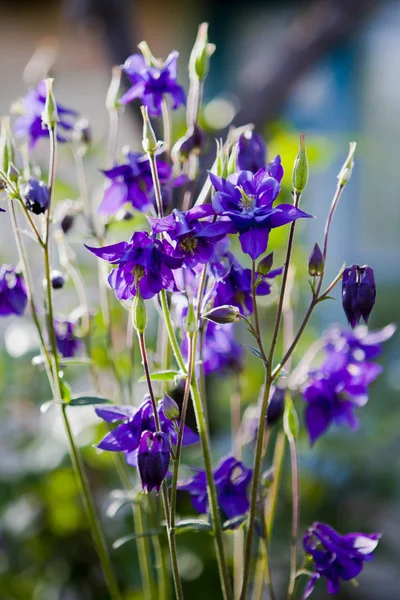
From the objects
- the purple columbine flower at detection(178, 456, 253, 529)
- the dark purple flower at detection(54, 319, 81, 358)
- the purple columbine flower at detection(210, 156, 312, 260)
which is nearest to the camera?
the purple columbine flower at detection(210, 156, 312, 260)

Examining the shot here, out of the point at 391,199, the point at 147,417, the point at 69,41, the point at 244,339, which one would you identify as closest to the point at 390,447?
the point at 244,339

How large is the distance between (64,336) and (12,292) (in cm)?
12

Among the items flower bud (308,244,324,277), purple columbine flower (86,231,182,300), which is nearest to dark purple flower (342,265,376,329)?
flower bud (308,244,324,277)

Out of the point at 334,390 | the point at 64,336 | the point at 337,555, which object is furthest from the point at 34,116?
the point at 337,555

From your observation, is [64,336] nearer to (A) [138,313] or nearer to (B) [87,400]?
(B) [87,400]

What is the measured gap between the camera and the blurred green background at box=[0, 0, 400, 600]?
1589mm

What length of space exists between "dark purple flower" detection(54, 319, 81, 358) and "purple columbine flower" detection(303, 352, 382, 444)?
0.30 m

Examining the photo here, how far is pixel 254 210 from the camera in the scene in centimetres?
58

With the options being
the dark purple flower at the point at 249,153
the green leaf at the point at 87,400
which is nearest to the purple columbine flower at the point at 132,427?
the green leaf at the point at 87,400

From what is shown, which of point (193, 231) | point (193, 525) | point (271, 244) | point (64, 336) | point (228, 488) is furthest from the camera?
point (271, 244)

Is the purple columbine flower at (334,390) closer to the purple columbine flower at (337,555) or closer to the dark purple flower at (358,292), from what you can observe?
the purple columbine flower at (337,555)

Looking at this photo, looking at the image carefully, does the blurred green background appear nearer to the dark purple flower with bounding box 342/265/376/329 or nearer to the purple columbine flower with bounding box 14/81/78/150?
the purple columbine flower with bounding box 14/81/78/150

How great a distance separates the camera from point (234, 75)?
10.6 feet

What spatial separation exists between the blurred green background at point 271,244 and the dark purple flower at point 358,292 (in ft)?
1.07
